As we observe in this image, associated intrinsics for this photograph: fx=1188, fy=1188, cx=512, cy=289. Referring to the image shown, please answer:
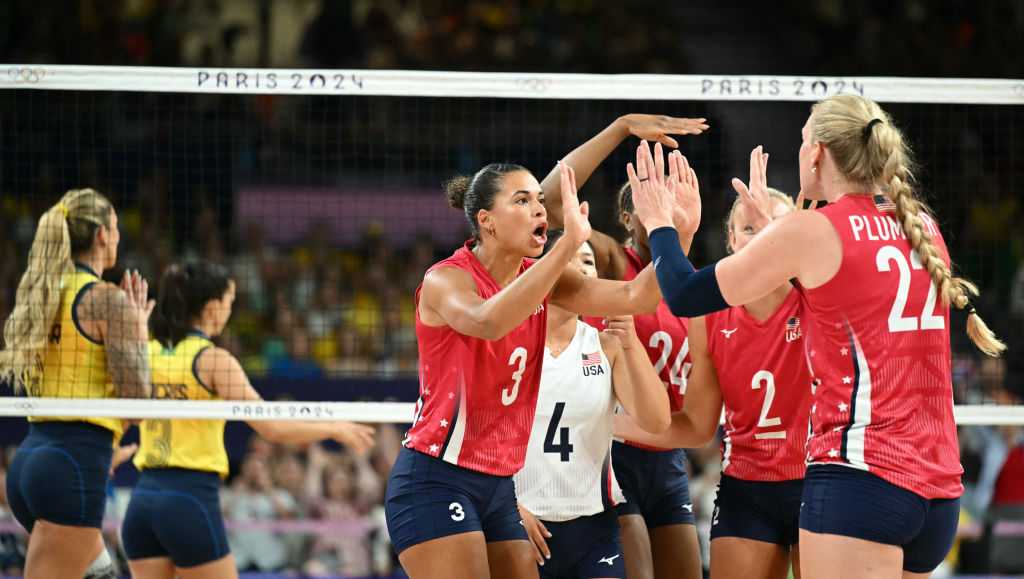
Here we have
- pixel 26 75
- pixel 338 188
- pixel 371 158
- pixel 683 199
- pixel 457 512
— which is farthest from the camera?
pixel 338 188

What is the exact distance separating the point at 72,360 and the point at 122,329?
1.23 feet

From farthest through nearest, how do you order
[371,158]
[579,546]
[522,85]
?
[371,158] → [522,85] → [579,546]

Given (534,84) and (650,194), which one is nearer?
(650,194)

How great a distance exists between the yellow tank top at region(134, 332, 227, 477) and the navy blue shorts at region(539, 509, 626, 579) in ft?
7.20

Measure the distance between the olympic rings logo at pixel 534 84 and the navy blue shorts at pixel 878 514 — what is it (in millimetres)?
2679

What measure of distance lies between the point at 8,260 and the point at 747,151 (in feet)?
27.4

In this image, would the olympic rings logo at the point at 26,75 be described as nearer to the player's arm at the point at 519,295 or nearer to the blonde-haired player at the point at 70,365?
the blonde-haired player at the point at 70,365

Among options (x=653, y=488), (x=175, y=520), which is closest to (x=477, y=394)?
(x=653, y=488)

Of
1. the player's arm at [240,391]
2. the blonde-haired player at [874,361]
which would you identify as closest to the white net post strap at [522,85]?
the player's arm at [240,391]

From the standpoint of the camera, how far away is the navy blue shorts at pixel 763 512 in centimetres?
512

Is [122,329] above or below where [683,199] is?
below

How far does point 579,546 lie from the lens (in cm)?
510

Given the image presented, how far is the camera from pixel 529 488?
5.15 m

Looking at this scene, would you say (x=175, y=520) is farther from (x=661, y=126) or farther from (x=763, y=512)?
(x=661, y=126)
